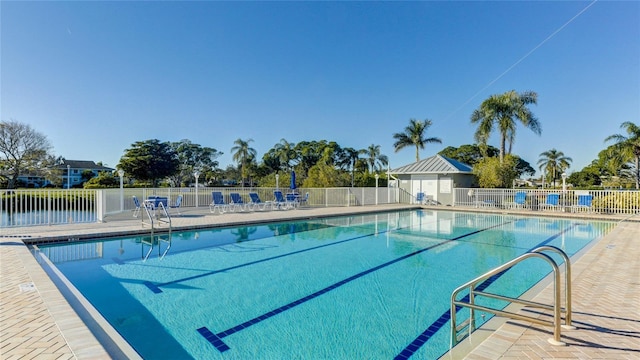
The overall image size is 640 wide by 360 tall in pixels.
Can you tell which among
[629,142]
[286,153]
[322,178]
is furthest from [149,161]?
[629,142]

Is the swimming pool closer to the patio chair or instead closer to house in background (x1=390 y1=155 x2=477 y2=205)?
the patio chair

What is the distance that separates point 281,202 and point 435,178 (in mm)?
10436

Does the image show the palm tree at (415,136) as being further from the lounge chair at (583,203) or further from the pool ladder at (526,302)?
the pool ladder at (526,302)

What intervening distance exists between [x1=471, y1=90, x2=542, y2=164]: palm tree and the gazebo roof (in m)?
→ 3.41

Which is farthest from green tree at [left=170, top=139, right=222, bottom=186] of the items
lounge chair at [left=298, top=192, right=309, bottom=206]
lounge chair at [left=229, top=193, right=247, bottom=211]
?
lounge chair at [left=229, top=193, right=247, bottom=211]

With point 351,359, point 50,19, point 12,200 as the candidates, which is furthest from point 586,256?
point 50,19

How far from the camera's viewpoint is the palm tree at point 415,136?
28.9 m

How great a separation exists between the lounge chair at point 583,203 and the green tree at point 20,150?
4011 cm

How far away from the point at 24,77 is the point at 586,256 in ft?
64.1

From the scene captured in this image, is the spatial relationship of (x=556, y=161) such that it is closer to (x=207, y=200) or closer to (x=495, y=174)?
(x=495, y=174)

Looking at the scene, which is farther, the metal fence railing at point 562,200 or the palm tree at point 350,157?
the palm tree at point 350,157

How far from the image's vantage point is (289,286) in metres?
5.23

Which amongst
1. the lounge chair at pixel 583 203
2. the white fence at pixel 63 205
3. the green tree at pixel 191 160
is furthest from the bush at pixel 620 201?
the green tree at pixel 191 160

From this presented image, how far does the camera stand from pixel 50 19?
10844 mm
